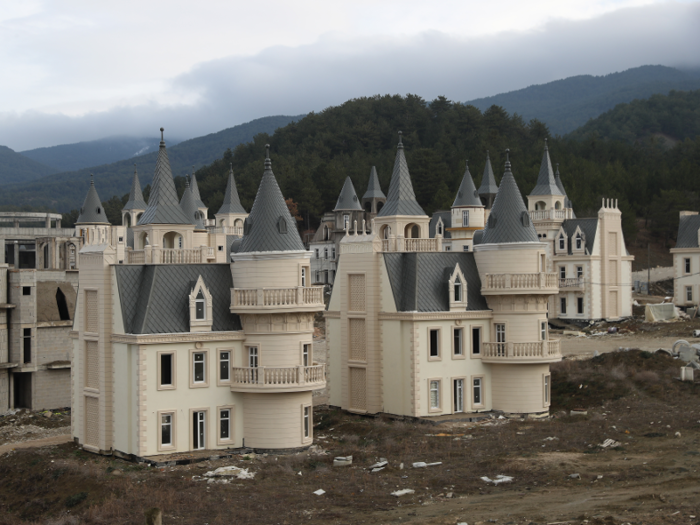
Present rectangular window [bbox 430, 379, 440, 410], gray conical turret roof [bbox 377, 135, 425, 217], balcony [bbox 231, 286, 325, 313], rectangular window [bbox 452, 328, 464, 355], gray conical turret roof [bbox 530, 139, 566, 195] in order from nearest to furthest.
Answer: balcony [bbox 231, 286, 325, 313] → rectangular window [bbox 430, 379, 440, 410] → rectangular window [bbox 452, 328, 464, 355] → gray conical turret roof [bbox 377, 135, 425, 217] → gray conical turret roof [bbox 530, 139, 566, 195]

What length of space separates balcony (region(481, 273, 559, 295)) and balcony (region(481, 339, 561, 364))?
2208mm

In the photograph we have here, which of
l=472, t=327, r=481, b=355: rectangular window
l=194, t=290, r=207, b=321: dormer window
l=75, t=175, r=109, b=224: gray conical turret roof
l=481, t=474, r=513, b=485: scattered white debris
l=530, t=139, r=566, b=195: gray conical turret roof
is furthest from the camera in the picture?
l=75, t=175, r=109, b=224: gray conical turret roof

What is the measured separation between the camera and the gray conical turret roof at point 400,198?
41.0 metres

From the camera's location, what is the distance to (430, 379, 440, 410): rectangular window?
37.0 m

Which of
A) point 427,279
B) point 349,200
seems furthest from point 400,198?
point 349,200

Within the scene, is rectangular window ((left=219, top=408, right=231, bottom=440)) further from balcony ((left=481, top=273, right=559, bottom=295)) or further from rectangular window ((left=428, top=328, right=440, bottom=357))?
balcony ((left=481, top=273, right=559, bottom=295))

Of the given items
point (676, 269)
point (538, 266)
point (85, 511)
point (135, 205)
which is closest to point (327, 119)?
point (135, 205)

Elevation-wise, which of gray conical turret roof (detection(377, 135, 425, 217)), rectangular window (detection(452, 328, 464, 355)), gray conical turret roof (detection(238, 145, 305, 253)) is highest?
gray conical turret roof (detection(377, 135, 425, 217))

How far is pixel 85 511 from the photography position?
2572 cm

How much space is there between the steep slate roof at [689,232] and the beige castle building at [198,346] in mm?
45919

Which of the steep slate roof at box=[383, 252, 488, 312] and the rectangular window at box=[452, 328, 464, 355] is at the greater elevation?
the steep slate roof at box=[383, 252, 488, 312]

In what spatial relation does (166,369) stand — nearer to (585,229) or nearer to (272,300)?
(272,300)

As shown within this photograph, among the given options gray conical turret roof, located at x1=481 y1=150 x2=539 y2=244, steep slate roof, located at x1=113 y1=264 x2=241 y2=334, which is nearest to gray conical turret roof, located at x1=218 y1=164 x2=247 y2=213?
gray conical turret roof, located at x1=481 y1=150 x2=539 y2=244

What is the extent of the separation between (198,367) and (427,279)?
10984 millimetres
